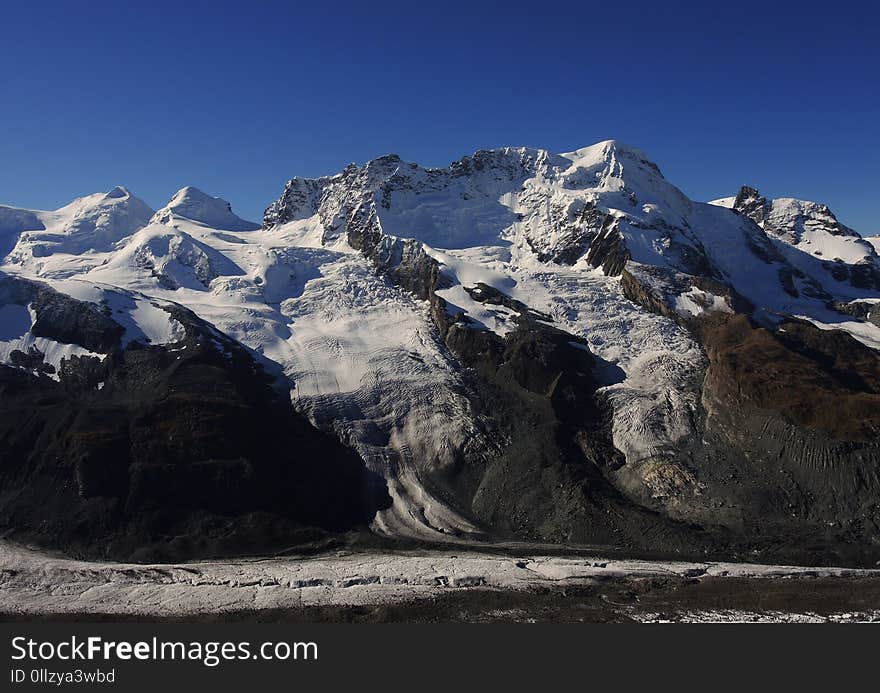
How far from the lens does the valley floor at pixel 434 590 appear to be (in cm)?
5097

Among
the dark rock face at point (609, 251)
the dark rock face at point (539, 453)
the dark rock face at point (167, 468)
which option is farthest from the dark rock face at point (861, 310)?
the dark rock face at point (167, 468)

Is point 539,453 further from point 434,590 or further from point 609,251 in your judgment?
point 609,251

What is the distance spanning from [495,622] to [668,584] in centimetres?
1619

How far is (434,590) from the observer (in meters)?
55.1

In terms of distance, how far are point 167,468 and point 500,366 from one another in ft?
154

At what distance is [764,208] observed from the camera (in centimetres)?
18925

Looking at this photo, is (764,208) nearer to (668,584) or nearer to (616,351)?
(616,351)

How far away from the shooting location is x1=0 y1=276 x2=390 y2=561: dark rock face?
6706 cm

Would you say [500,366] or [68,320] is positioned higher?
[68,320]

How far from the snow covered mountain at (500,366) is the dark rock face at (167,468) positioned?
0.41m

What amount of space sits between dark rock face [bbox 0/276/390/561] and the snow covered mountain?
0.41 meters

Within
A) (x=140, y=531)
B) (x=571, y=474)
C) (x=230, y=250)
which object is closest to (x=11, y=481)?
(x=140, y=531)

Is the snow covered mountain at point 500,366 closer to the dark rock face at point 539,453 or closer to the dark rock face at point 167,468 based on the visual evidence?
the dark rock face at point 539,453

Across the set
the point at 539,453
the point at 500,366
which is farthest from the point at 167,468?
the point at 500,366
